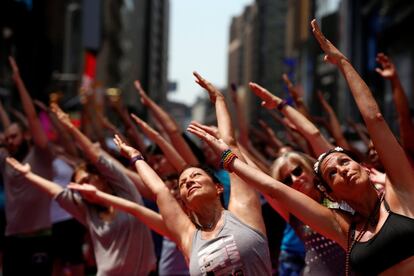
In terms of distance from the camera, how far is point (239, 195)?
14.4ft

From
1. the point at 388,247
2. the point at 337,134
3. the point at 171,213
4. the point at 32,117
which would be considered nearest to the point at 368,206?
the point at 388,247

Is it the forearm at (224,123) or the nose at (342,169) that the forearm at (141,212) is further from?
the nose at (342,169)

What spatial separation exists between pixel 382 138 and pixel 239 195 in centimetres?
92

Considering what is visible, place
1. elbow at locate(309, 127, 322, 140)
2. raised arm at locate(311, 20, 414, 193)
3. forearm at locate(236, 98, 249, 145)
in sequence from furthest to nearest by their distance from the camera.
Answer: forearm at locate(236, 98, 249, 145)
elbow at locate(309, 127, 322, 140)
raised arm at locate(311, 20, 414, 193)

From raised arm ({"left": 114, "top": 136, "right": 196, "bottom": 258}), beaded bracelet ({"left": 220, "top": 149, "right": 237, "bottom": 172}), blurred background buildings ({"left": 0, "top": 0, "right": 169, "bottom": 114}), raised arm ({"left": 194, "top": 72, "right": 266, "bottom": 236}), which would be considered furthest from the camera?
blurred background buildings ({"left": 0, "top": 0, "right": 169, "bottom": 114})

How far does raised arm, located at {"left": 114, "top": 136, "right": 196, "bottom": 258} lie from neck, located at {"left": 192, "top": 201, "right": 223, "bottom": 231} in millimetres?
99

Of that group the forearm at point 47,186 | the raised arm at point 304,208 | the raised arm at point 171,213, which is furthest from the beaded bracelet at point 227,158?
the forearm at point 47,186

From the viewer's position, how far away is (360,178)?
12.6ft

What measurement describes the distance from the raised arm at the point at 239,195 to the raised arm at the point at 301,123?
0.29m

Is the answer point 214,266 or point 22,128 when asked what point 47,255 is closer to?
point 22,128

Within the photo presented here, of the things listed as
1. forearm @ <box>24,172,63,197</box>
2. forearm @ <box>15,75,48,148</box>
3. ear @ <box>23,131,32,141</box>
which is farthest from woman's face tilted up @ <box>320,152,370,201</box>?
ear @ <box>23,131,32,141</box>

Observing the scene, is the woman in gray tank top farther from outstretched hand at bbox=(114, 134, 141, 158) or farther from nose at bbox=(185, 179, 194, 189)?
outstretched hand at bbox=(114, 134, 141, 158)

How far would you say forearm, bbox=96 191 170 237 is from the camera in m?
4.83

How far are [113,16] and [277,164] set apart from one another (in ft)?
242
